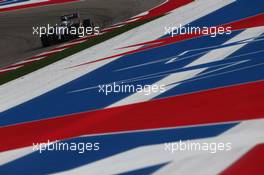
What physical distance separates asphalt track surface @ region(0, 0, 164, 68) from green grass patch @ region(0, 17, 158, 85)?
6.75ft

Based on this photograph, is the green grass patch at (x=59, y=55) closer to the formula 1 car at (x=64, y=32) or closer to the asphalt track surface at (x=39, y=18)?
the formula 1 car at (x=64, y=32)

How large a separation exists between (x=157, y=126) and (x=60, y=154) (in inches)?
52.0

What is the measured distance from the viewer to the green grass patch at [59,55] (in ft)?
52.5

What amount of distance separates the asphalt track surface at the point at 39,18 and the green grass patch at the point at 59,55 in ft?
6.75

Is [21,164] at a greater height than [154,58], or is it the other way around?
[154,58]

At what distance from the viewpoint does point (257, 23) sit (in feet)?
45.9

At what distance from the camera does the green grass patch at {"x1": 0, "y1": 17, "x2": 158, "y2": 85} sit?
1600cm

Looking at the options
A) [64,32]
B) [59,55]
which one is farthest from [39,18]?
[59,55]

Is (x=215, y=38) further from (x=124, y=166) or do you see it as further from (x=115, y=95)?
(x=124, y=166)

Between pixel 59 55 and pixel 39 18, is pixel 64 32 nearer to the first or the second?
pixel 59 55

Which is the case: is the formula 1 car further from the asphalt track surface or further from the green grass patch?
the green grass patch

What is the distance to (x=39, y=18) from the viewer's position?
2802cm

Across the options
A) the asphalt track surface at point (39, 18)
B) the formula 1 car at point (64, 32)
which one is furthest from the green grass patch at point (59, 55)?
the asphalt track surface at point (39, 18)

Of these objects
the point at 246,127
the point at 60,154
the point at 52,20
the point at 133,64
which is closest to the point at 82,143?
the point at 60,154
